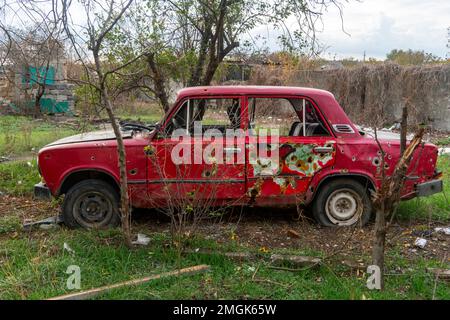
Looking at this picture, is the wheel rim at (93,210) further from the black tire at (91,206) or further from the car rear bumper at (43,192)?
the car rear bumper at (43,192)

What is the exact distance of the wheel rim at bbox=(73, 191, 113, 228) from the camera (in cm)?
488

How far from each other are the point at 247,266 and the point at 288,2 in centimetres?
491

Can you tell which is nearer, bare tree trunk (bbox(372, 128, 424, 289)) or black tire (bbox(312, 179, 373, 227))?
bare tree trunk (bbox(372, 128, 424, 289))

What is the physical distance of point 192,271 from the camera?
377cm

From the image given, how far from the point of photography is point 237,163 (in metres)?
4.80

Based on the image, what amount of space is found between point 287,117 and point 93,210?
2.80 m

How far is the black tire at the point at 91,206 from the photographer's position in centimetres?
485

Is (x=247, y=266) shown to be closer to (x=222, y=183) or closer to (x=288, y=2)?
(x=222, y=183)

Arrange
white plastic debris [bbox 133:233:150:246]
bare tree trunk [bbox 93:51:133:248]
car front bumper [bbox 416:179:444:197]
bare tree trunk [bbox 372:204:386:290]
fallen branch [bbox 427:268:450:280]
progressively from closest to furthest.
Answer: bare tree trunk [bbox 372:204:386:290], fallen branch [bbox 427:268:450:280], bare tree trunk [bbox 93:51:133:248], white plastic debris [bbox 133:233:150:246], car front bumper [bbox 416:179:444:197]

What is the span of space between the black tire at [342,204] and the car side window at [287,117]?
69 centimetres

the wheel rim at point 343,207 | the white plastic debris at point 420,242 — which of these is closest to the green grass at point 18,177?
the wheel rim at point 343,207

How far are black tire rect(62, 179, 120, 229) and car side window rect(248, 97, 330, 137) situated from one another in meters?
1.90

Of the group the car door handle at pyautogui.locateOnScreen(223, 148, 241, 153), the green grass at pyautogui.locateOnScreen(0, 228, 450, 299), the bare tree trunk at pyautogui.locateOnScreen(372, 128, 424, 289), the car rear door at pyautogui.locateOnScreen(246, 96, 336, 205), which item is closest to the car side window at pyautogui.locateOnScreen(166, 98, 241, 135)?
the car rear door at pyautogui.locateOnScreen(246, 96, 336, 205)

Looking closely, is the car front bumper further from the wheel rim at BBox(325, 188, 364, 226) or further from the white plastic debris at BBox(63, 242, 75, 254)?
the white plastic debris at BBox(63, 242, 75, 254)
